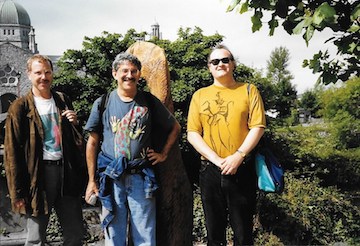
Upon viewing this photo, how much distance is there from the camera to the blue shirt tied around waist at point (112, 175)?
3.30 m

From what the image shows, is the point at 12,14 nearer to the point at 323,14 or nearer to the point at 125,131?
the point at 125,131

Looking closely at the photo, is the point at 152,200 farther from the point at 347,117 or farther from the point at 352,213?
the point at 347,117

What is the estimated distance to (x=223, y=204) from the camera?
355cm

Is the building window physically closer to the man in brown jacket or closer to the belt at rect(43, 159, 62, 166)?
the man in brown jacket

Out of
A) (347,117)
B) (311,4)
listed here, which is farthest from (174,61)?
(347,117)

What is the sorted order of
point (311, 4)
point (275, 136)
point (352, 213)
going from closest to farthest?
1. point (311, 4)
2. point (352, 213)
3. point (275, 136)

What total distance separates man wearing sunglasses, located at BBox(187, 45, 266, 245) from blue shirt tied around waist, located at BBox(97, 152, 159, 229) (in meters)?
0.41

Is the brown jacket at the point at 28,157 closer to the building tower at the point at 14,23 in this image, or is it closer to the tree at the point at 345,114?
the tree at the point at 345,114

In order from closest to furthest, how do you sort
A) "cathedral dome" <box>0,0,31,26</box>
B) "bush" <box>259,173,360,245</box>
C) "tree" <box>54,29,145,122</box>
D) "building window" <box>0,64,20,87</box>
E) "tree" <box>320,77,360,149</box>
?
"bush" <box>259,173,360,245</box> → "tree" <box>54,29,145,122</box> → "tree" <box>320,77,360,149</box> → "building window" <box>0,64,20,87</box> → "cathedral dome" <box>0,0,31,26</box>

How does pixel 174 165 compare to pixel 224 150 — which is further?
pixel 174 165

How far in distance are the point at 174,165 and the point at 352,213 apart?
557 cm

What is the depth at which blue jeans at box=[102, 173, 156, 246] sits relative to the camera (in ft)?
11.0

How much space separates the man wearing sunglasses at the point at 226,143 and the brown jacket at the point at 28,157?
895mm

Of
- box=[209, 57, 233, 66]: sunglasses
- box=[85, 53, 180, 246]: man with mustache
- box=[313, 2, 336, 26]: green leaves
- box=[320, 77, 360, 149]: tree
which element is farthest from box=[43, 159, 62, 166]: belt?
box=[320, 77, 360, 149]: tree
